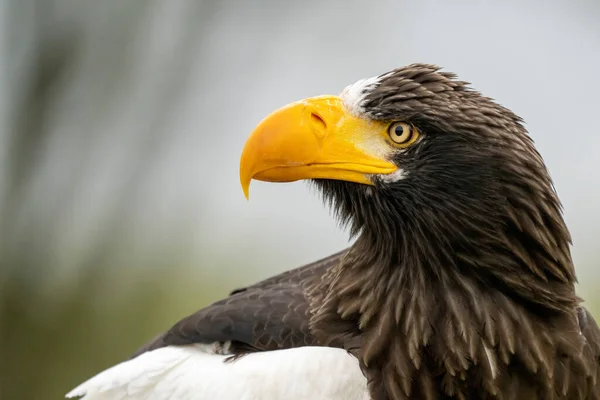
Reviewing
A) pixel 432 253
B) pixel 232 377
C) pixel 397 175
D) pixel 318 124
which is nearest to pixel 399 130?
pixel 397 175

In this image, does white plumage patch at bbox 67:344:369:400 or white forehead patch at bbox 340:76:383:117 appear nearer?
white plumage patch at bbox 67:344:369:400

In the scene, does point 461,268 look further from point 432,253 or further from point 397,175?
point 397,175

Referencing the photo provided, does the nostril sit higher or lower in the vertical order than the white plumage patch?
higher

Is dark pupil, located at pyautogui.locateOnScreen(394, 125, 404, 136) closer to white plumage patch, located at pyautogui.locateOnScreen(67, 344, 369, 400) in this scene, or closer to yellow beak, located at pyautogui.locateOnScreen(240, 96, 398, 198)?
yellow beak, located at pyautogui.locateOnScreen(240, 96, 398, 198)

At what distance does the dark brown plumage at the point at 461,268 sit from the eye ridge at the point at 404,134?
0.02 m

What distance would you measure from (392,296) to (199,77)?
1609 mm

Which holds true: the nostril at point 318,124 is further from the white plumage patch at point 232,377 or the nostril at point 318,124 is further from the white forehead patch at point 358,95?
the white plumage patch at point 232,377

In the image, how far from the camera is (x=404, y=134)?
2.56m

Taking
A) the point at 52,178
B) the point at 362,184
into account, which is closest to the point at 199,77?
the point at 52,178

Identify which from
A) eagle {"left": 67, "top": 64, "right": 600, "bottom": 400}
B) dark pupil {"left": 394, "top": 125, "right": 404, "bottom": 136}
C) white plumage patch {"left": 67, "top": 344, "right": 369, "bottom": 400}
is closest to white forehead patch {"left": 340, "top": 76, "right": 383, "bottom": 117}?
eagle {"left": 67, "top": 64, "right": 600, "bottom": 400}

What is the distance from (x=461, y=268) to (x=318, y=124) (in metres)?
0.63

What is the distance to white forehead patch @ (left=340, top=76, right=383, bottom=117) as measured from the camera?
262 centimetres

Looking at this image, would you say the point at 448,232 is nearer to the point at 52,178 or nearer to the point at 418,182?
the point at 418,182

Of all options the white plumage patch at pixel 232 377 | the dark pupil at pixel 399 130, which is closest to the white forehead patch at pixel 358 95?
the dark pupil at pixel 399 130
